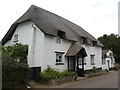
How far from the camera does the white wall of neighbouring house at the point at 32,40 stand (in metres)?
21.4

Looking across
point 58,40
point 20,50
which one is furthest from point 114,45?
point 20,50

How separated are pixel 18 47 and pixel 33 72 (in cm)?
345

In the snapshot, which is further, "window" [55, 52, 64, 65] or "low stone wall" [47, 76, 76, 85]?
"window" [55, 52, 64, 65]

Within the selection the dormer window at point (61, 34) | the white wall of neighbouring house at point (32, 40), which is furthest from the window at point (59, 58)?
the white wall of neighbouring house at point (32, 40)

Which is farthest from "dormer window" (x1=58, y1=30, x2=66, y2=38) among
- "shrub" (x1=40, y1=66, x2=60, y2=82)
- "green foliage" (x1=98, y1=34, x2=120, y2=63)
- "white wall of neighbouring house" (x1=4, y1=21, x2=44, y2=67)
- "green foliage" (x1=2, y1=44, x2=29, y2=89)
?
"green foliage" (x1=98, y1=34, x2=120, y2=63)

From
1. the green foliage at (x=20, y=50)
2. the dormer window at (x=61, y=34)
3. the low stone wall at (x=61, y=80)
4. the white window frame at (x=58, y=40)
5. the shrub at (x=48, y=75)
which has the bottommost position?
the low stone wall at (x=61, y=80)

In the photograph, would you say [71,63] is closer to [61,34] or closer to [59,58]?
[59,58]

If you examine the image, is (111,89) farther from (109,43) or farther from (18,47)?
(109,43)

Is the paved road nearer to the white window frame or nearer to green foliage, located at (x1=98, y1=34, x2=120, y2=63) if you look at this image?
the white window frame

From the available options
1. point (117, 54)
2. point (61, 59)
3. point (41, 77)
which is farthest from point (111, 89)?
point (117, 54)

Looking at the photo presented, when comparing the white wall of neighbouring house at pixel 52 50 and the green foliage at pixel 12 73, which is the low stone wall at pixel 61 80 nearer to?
the white wall of neighbouring house at pixel 52 50

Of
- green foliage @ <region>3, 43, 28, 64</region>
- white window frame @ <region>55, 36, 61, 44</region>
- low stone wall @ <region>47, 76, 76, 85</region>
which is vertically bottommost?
low stone wall @ <region>47, 76, 76, 85</region>

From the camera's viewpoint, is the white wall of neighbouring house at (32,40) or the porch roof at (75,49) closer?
the white wall of neighbouring house at (32,40)

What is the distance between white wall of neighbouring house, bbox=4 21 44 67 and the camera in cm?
2142
